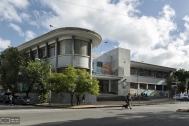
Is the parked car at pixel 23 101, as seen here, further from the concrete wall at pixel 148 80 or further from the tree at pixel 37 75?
the concrete wall at pixel 148 80

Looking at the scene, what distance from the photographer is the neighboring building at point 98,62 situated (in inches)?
1390

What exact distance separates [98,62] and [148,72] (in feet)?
57.1

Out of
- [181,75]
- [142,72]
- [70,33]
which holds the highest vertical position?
[70,33]

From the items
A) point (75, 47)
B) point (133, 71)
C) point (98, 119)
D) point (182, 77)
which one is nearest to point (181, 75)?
point (182, 77)

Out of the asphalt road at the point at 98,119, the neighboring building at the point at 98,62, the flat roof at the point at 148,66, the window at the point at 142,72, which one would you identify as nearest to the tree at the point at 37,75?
the neighboring building at the point at 98,62

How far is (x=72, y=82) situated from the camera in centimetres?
2773

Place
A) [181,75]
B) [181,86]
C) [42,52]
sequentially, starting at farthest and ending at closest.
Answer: [181,75] → [181,86] → [42,52]

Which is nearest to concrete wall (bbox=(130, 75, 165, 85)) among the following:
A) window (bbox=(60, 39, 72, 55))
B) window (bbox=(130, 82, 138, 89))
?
window (bbox=(130, 82, 138, 89))

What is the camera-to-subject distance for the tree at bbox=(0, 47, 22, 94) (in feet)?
116

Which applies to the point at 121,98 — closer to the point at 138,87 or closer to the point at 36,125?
the point at 138,87

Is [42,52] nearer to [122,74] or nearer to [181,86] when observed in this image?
[122,74]

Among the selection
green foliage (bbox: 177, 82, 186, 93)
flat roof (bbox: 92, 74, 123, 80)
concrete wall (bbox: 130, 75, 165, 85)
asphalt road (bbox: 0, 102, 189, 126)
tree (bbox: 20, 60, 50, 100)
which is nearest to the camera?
asphalt road (bbox: 0, 102, 189, 126)

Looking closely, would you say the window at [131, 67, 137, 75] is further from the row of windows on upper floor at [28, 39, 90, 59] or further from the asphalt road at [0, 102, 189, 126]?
the asphalt road at [0, 102, 189, 126]

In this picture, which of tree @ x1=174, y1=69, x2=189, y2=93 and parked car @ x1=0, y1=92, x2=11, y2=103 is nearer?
parked car @ x1=0, y1=92, x2=11, y2=103
